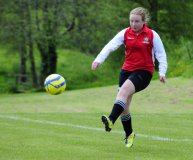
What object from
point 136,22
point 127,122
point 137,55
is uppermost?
point 136,22

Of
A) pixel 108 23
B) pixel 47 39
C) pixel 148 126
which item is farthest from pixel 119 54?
pixel 148 126

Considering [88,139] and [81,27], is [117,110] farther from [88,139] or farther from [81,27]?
[81,27]

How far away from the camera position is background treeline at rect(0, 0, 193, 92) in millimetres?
37719

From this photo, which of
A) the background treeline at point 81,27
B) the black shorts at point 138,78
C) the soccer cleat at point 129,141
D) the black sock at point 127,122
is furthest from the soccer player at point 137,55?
the background treeline at point 81,27

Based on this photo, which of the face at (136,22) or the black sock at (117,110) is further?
the face at (136,22)

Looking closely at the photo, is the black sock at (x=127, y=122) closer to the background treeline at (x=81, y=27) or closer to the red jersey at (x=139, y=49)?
the red jersey at (x=139, y=49)

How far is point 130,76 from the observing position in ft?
28.3

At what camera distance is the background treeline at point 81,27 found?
37.7 meters

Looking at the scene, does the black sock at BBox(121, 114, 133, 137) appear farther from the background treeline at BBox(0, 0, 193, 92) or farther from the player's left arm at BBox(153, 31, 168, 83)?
the background treeline at BBox(0, 0, 193, 92)

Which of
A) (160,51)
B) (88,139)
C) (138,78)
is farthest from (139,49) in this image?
(88,139)

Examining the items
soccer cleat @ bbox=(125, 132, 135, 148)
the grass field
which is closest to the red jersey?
soccer cleat @ bbox=(125, 132, 135, 148)

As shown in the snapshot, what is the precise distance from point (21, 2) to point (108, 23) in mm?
6161

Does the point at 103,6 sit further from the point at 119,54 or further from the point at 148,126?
the point at 148,126

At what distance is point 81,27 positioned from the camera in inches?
1581
